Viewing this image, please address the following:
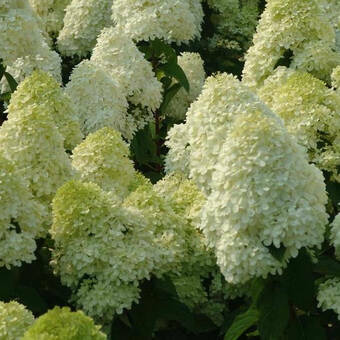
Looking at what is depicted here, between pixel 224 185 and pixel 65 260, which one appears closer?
pixel 224 185

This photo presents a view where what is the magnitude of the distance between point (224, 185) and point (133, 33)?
104 inches

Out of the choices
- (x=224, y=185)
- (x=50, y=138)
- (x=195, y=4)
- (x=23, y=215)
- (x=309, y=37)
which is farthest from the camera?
(x=195, y=4)

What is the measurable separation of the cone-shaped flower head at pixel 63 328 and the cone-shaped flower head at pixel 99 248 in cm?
72

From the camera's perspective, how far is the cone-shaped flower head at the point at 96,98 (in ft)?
15.8

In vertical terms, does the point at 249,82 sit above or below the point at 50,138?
below

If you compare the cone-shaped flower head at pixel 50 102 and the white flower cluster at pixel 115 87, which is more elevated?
the cone-shaped flower head at pixel 50 102

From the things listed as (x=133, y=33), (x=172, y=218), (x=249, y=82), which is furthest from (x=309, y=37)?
(x=172, y=218)

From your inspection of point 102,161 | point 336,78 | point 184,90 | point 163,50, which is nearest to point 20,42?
point 163,50

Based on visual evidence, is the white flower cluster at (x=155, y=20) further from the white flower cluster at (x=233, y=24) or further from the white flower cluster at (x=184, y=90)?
the white flower cluster at (x=233, y=24)

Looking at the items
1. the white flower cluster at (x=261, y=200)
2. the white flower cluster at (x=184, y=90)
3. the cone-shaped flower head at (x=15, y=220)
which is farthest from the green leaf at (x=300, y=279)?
the white flower cluster at (x=184, y=90)

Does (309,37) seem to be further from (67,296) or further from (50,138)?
(67,296)

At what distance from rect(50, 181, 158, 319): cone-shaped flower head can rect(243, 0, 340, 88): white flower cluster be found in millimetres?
1683

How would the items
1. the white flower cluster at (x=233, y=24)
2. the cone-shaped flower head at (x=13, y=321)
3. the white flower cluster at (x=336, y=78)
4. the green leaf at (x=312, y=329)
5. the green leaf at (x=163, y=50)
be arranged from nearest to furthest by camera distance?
the cone-shaped flower head at (x=13, y=321)
the green leaf at (x=312, y=329)
the white flower cluster at (x=336, y=78)
the green leaf at (x=163, y=50)
the white flower cluster at (x=233, y=24)

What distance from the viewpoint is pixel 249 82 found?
4867 millimetres
